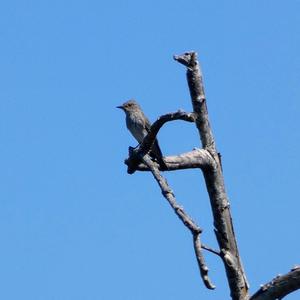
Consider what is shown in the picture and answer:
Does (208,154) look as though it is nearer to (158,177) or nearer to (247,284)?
(158,177)

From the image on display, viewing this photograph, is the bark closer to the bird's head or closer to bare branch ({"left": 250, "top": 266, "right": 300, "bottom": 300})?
bare branch ({"left": 250, "top": 266, "right": 300, "bottom": 300})

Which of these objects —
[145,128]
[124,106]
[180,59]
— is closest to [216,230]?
[180,59]

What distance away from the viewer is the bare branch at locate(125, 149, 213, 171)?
5.94m

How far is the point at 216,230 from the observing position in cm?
587

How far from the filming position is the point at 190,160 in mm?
6027

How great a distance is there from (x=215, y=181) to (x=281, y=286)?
105 centimetres

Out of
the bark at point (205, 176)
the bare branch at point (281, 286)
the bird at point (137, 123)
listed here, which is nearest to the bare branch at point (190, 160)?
the bark at point (205, 176)

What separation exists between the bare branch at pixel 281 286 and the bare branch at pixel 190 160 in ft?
Answer: 3.59

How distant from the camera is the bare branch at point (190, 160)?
234 inches

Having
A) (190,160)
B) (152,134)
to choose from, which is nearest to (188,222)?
(190,160)

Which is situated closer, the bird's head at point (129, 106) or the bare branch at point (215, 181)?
the bare branch at point (215, 181)

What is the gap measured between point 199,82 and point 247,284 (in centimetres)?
133

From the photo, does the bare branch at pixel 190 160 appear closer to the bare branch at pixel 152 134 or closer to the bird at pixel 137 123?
the bare branch at pixel 152 134

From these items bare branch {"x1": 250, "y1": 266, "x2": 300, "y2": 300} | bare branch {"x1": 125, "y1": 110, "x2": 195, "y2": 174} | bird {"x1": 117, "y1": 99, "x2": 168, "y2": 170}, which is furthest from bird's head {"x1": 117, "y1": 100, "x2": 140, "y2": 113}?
bare branch {"x1": 250, "y1": 266, "x2": 300, "y2": 300}
